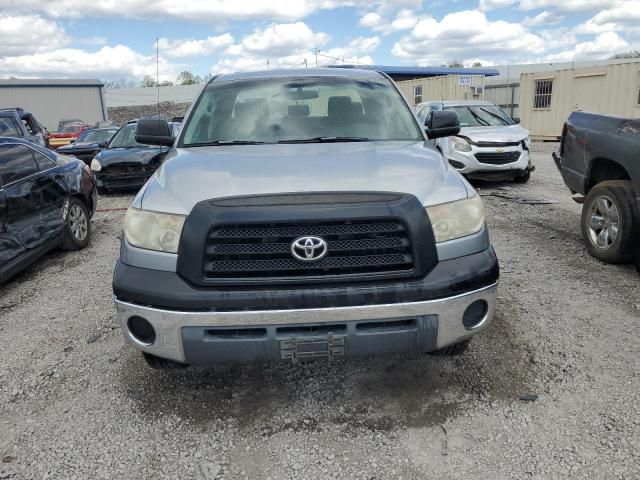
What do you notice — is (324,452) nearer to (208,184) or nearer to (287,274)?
(287,274)

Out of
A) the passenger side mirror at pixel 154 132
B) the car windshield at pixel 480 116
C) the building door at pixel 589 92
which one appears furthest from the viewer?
the building door at pixel 589 92

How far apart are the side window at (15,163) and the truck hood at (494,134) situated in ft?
24.4

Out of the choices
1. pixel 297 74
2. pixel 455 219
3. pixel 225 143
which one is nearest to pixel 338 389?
pixel 455 219

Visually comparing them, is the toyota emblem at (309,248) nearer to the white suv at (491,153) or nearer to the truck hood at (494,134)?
the white suv at (491,153)

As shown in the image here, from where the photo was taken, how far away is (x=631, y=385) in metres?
2.98

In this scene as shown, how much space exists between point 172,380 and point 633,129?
425cm

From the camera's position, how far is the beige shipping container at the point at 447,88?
21078 millimetres

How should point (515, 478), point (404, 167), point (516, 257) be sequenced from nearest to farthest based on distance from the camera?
point (515, 478) → point (404, 167) → point (516, 257)

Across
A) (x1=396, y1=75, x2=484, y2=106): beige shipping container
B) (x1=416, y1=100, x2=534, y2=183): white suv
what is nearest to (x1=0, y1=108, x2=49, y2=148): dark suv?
(x1=416, y1=100, x2=534, y2=183): white suv

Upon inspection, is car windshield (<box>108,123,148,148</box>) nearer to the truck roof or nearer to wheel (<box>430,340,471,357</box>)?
the truck roof

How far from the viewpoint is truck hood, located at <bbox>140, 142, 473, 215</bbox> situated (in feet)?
8.38

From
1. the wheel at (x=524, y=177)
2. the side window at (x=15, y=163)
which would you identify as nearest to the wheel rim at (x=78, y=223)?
the side window at (x=15, y=163)

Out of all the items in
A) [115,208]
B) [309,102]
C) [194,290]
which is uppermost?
[309,102]

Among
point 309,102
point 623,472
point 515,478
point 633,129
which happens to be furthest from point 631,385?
point 309,102
